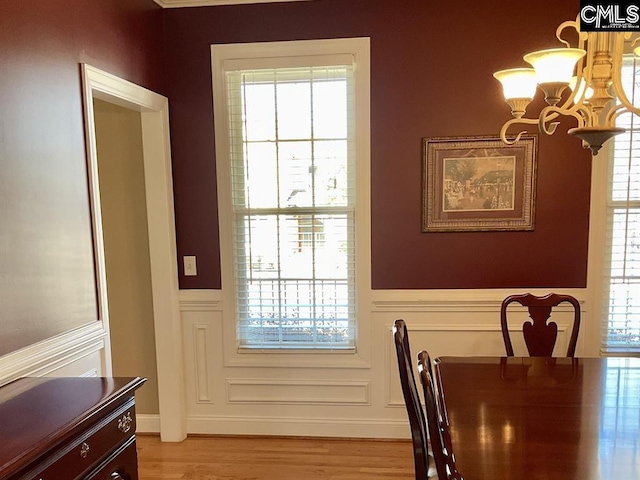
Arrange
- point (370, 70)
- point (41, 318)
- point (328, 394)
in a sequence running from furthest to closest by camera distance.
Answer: point (328, 394) → point (370, 70) → point (41, 318)

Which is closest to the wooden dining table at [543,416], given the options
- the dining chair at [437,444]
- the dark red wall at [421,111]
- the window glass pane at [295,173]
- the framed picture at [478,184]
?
the dining chair at [437,444]

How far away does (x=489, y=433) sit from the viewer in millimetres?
1564

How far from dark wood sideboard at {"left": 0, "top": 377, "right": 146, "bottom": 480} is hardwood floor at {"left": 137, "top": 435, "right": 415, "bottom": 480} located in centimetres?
116

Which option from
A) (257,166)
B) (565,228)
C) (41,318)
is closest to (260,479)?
(41,318)

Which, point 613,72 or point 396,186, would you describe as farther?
point 396,186

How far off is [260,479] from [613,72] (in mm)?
2562

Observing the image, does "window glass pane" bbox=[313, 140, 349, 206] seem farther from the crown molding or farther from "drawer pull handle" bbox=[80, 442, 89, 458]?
"drawer pull handle" bbox=[80, 442, 89, 458]

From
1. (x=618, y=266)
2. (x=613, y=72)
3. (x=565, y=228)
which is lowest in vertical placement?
(x=618, y=266)

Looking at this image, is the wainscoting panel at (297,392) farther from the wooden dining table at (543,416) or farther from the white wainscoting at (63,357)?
the white wainscoting at (63,357)

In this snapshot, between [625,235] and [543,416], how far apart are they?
5.41 feet

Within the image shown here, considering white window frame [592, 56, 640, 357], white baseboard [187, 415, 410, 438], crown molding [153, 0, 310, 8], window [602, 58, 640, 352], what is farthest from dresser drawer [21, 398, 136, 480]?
window [602, 58, 640, 352]

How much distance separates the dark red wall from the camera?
108 inches

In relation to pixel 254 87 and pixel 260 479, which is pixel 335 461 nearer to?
pixel 260 479

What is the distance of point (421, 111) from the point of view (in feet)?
9.30
